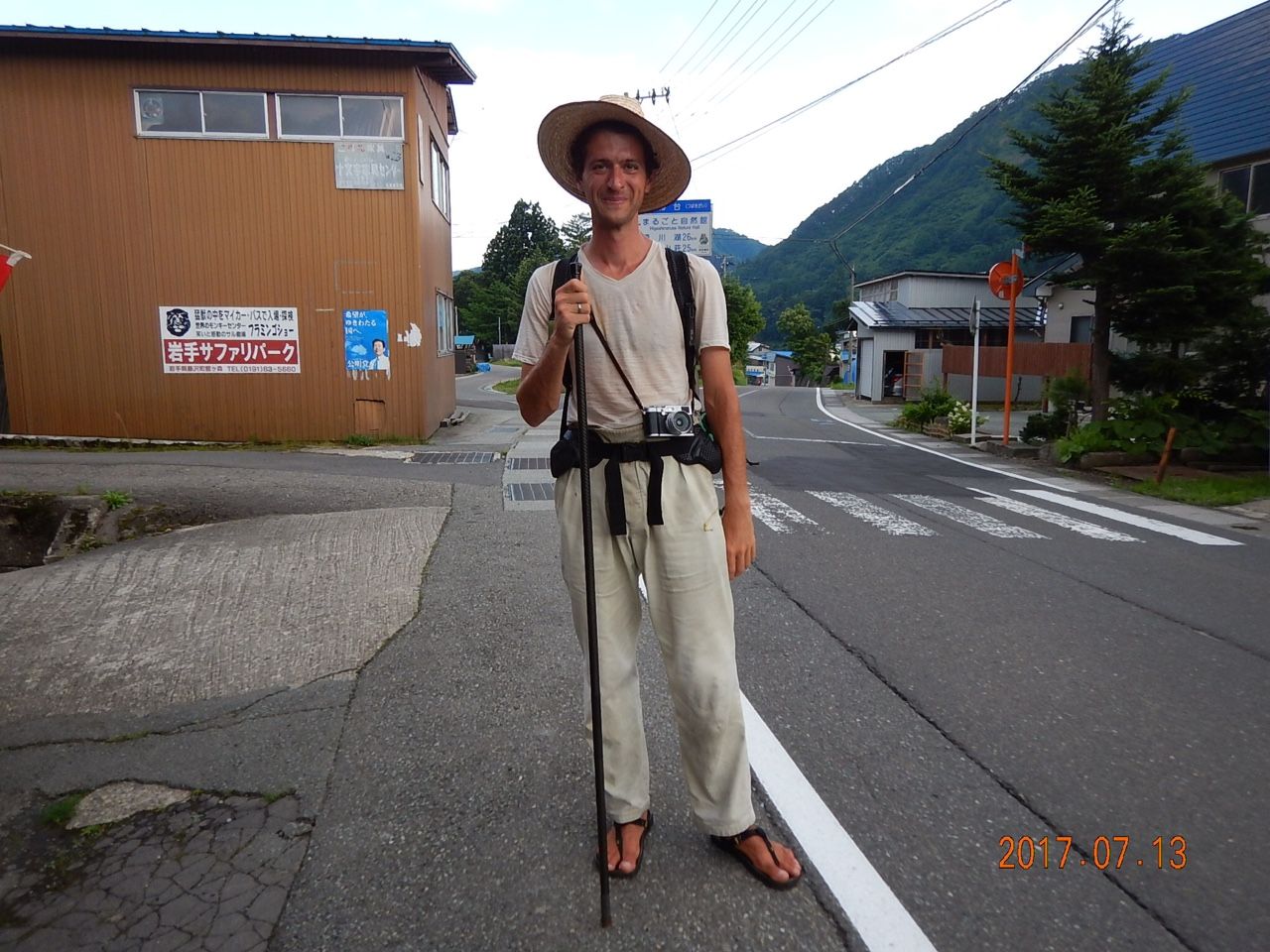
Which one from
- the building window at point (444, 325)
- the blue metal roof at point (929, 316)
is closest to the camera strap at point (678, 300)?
the building window at point (444, 325)

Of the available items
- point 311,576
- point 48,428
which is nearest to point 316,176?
point 48,428

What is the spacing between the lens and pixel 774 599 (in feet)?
17.8

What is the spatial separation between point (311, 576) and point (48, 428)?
37.2ft

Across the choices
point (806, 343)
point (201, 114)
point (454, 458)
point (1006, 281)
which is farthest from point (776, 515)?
point (806, 343)

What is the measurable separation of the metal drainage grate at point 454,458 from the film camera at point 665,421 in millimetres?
9301

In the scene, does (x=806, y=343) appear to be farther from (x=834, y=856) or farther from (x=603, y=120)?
(x=834, y=856)

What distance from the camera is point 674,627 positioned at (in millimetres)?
2484

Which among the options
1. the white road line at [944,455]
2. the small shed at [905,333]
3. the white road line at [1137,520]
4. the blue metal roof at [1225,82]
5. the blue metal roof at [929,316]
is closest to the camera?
the white road line at [1137,520]

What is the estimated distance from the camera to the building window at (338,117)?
13.7 m

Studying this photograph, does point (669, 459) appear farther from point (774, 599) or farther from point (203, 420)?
point (203, 420)

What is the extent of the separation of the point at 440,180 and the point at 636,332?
1669 cm

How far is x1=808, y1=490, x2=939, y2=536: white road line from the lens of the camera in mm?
7648

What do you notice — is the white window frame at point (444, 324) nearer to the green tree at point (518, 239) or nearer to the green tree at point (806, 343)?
the green tree at point (806, 343)

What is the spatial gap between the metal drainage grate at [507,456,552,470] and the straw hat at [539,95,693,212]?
324 inches
